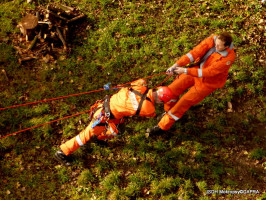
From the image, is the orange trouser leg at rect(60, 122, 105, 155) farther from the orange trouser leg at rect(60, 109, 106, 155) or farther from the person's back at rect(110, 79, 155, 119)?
the person's back at rect(110, 79, 155, 119)

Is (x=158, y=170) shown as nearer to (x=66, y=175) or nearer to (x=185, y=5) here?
(x=66, y=175)

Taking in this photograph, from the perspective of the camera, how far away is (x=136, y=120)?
235 inches

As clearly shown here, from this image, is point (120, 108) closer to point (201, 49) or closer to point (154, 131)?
point (154, 131)

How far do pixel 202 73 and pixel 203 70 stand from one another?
0.21 feet

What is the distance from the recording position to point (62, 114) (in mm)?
5953

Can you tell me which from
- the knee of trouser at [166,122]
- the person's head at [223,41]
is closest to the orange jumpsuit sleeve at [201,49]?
the person's head at [223,41]

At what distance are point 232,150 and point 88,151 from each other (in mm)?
3662

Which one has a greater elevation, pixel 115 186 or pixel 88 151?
pixel 88 151

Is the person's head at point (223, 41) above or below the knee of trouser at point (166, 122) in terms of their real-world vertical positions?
above

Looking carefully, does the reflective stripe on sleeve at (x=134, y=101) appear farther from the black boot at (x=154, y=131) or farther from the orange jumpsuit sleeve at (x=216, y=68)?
the black boot at (x=154, y=131)

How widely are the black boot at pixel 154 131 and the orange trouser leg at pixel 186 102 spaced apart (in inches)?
5.9

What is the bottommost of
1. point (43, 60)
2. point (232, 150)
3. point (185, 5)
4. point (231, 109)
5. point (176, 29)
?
point (232, 150)

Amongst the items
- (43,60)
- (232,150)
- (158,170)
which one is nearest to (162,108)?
(158,170)

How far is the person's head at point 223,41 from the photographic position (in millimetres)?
4082
